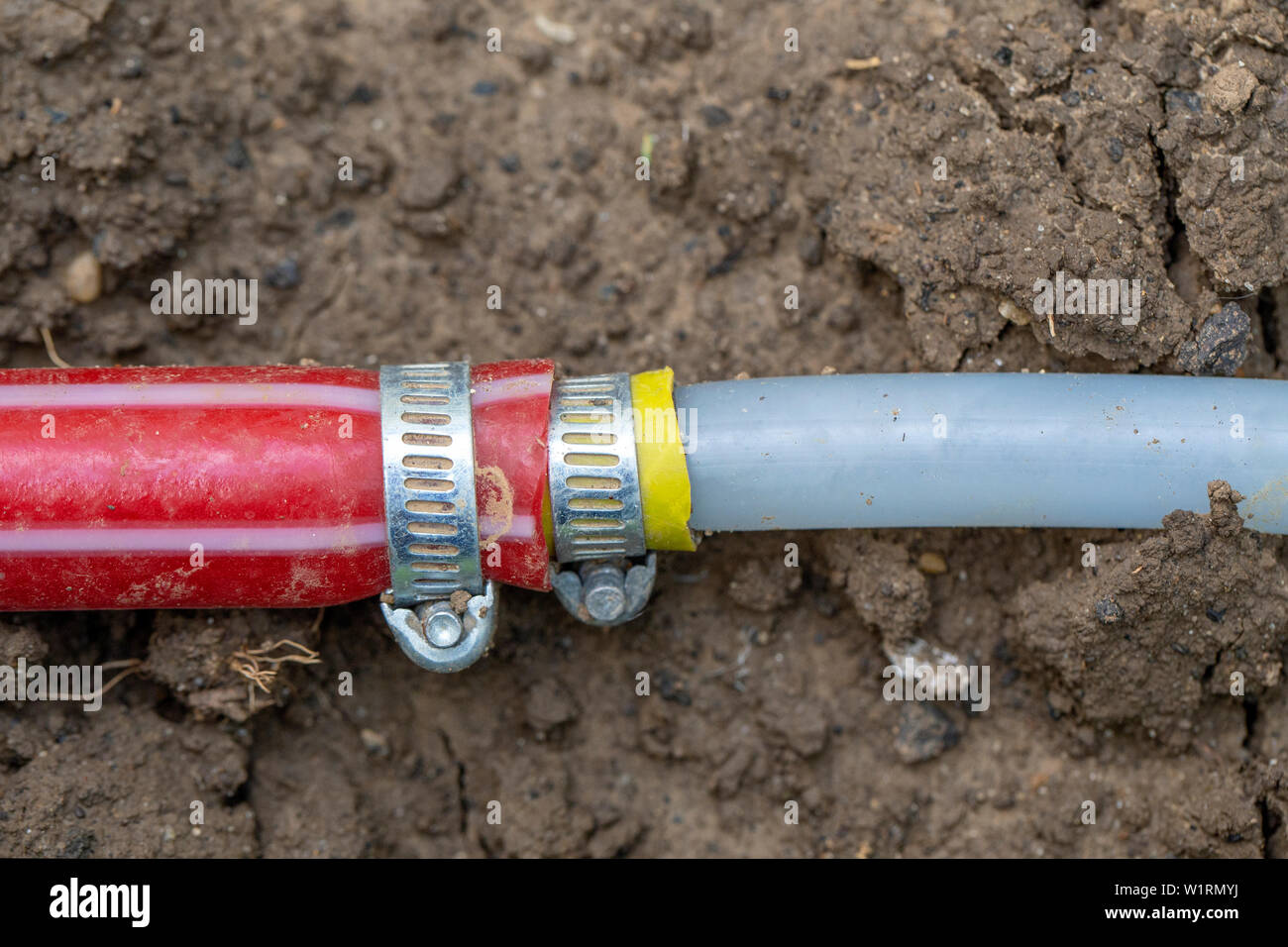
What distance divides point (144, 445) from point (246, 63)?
1492mm

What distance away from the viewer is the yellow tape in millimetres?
3336

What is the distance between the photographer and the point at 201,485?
3.24 meters

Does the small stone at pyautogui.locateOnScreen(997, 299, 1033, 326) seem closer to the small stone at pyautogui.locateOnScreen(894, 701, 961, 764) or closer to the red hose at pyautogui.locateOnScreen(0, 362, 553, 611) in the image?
the small stone at pyautogui.locateOnScreen(894, 701, 961, 764)

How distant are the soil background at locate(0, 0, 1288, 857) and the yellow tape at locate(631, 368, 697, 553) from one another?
0.57 metres

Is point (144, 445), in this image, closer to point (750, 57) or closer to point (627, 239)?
point (627, 239)

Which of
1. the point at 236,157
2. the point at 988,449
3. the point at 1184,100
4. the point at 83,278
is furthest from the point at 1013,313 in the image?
the point at 83,278

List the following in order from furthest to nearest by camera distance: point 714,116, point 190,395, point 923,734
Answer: point 714,116 → point 923,734 → point 190,395

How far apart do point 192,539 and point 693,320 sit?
1666 millimetres

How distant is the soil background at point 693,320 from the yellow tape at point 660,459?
1.87ft

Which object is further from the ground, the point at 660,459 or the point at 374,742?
the point at 660,459

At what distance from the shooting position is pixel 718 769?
396 centimetres

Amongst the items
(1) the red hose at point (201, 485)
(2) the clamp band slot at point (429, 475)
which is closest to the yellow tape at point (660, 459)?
(1) the red hose at point (201, 485)

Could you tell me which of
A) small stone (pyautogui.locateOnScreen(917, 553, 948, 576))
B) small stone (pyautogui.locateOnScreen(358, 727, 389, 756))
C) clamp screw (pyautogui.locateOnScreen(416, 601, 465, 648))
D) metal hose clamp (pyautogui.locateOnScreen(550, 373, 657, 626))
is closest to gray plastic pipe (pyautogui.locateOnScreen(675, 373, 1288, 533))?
metal hose clamp (pyautogui.locateOnScreen(550, 373, 657, 626))

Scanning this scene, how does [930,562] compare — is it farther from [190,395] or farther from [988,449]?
[190,395]
